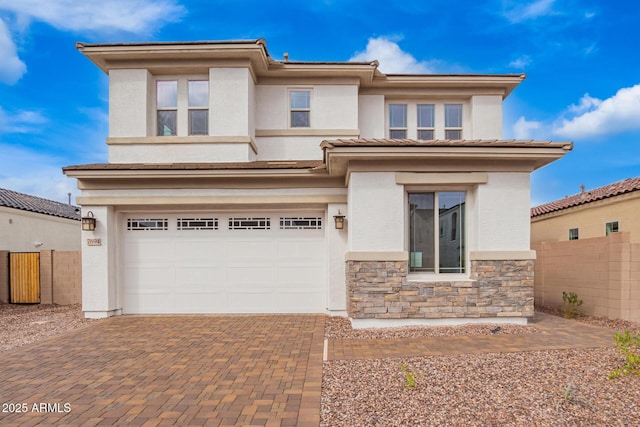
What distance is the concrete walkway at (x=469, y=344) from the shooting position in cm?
633

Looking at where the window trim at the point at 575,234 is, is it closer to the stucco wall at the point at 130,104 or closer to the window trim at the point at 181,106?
the window trim at the point at 181,106

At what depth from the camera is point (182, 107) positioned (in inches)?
442

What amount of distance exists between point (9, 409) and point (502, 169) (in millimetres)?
9115

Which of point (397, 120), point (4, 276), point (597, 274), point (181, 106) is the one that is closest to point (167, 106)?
point (181, 106)

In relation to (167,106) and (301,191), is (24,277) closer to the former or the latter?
(167,106)

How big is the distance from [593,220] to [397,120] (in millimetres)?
7371

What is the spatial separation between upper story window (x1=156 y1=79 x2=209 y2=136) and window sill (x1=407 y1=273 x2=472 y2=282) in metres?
7.17

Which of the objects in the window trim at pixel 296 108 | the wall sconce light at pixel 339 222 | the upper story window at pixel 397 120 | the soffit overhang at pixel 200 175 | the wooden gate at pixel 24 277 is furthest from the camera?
the upper story window at pixel 397 120

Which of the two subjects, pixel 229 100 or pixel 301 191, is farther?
pixel 229 100

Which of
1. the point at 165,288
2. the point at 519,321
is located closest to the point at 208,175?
the point at 165,288

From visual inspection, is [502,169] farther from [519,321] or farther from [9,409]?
[9,409]

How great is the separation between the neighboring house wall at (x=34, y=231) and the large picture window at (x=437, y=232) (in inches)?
641

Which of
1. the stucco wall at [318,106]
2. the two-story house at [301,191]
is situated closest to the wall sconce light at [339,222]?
the two-story house at [301,191]

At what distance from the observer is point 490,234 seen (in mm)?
8164
